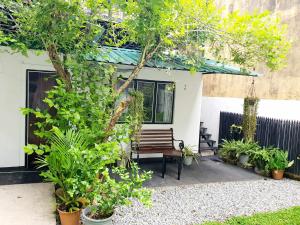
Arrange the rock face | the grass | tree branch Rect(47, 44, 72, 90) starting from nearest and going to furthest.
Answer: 1. the grass
2. tree branch Rect(47, 44, 72, 90)
3. the rock face

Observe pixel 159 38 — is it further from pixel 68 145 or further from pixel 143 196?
pixel 143 196

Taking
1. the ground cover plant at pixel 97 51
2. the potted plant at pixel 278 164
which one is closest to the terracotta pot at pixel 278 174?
the potted plant at pixel 278 164

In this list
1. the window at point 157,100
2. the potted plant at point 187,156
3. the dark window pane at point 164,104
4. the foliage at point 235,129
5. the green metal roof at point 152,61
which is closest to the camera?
the green metal roof at point 152,61

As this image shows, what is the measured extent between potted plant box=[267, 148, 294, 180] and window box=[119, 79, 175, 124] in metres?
3.24

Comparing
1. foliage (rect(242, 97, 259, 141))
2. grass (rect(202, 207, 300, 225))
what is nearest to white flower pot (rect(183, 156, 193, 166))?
foliage (rect(242, 97, 259, 141))

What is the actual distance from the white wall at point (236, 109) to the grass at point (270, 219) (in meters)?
3.86

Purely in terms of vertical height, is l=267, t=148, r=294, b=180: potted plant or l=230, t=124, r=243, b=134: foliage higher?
l=230, t=124, r=243, b=134: foliage

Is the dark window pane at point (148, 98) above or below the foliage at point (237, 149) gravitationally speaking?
above

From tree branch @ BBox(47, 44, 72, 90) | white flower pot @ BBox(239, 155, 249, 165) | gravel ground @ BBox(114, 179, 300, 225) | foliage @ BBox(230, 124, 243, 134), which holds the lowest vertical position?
gravel ground @ BBox(114, 179, 300, 225)

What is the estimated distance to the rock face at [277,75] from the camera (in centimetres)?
895

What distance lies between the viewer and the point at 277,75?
9594 millimetres

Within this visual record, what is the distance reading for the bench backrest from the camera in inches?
292

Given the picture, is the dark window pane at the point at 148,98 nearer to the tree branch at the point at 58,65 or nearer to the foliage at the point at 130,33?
the foliage at the point at 130,33

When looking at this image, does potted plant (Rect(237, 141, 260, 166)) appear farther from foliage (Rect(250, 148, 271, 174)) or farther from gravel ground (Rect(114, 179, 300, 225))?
gravel ground (Rect(114, 179, 300, 225))
